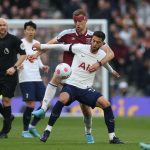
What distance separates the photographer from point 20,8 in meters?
28.9

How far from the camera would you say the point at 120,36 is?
28672 mm

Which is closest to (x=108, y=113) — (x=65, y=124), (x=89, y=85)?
(x=89, y=85)

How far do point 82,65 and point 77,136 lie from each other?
8.84 ft

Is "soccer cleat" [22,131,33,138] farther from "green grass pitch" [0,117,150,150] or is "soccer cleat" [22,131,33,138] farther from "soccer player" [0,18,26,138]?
"soccer player" [0,18,26,138]

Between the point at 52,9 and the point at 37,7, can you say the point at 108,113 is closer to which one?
the point at 37,7

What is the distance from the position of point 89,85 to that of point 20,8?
14.9 m

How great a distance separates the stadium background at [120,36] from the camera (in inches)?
1013

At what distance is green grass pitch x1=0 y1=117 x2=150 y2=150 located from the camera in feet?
44.2

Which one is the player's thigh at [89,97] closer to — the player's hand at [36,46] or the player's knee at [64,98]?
the player's knee at [64,98]

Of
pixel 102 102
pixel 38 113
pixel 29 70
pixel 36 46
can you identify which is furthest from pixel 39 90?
pixel 102 102

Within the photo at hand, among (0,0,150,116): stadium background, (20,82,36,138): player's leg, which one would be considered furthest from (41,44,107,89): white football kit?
(0,0,150,116): stadium background

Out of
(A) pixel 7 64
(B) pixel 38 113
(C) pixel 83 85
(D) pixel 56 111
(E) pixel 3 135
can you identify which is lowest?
(E) pixel 3 135

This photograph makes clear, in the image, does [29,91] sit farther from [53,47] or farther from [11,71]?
[53,47]

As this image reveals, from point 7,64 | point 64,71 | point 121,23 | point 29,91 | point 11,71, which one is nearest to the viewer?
point 64,71
